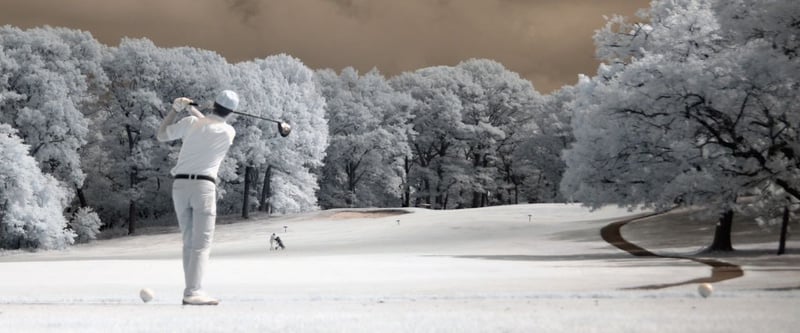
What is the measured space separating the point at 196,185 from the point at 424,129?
7937cm

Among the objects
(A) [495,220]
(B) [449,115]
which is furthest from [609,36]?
(B) [449,115]

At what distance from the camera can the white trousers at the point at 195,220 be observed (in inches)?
378

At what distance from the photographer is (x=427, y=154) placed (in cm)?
9000

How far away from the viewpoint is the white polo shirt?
383 inches

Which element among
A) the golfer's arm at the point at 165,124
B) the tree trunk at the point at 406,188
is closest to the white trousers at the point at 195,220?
the golfer's arm at the point at 165,124

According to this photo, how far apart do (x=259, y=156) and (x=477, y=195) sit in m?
32.6

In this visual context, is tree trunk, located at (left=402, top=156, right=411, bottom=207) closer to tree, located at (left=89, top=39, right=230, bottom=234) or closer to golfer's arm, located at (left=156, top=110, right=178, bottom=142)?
tree, located at (left=89, top=39, right=230, bottom=234)

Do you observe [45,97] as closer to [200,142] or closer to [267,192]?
[267,192]

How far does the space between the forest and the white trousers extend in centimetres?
1771

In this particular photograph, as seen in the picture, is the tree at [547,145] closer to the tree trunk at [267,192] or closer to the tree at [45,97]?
the tree trunk at [267,192]

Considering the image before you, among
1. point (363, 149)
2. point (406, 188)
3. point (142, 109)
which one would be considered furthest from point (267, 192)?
point (406, 188)

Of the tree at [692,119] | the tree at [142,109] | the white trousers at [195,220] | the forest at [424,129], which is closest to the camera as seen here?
the white trousers at [195,220]

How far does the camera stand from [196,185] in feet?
31.5

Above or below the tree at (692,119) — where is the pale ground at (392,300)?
below
